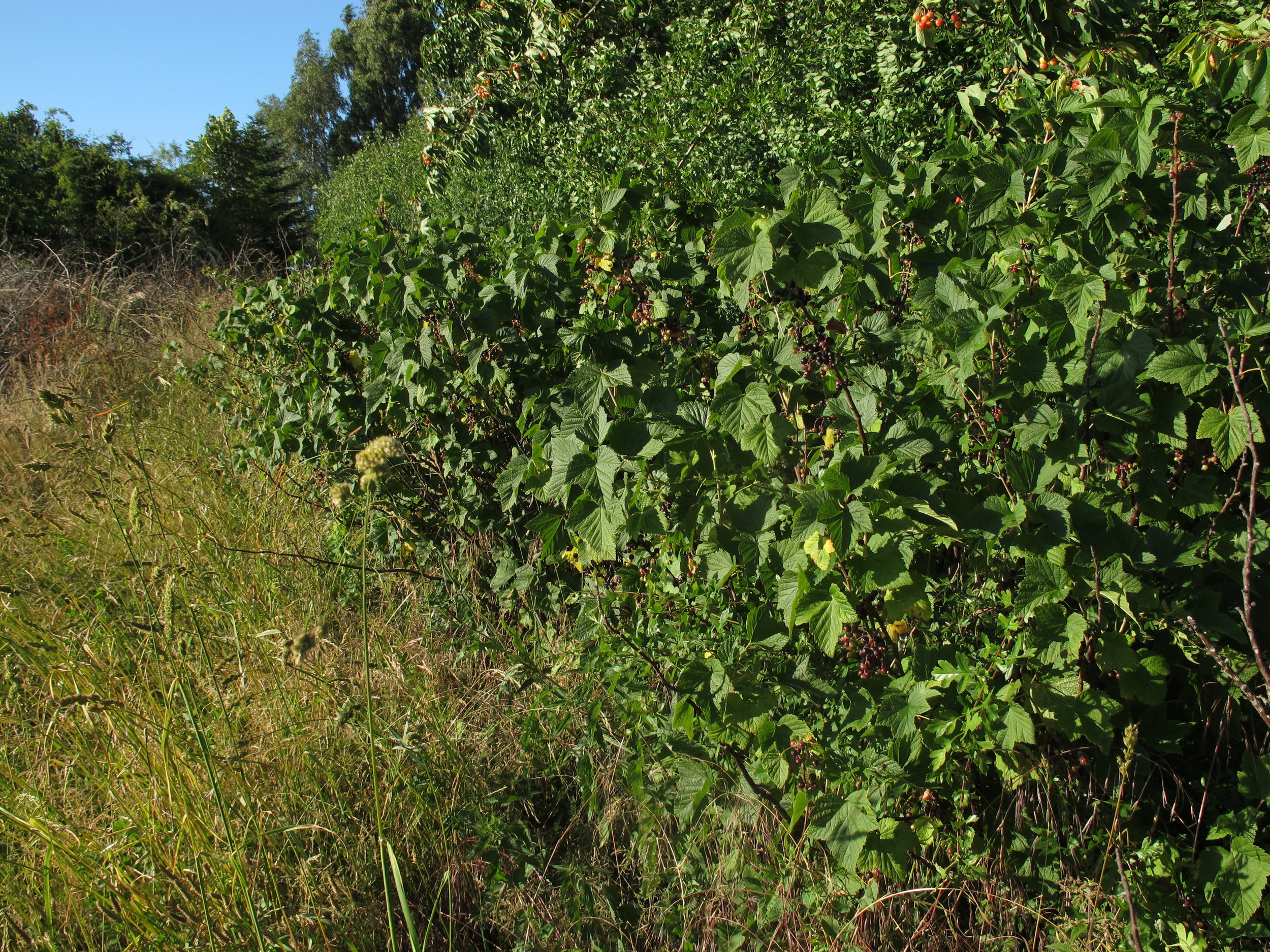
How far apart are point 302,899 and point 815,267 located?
1614 millimetres

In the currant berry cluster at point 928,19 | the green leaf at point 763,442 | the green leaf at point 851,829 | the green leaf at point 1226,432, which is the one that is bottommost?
the green leaf at point 851,829

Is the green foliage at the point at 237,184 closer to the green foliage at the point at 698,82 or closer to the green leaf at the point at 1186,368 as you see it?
the green foliage at the point at 698,82

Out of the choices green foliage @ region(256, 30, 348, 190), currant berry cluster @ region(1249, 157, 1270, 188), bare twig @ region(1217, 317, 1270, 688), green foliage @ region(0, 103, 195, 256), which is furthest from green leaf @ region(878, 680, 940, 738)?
green foliage @ region(256, 30, 348, 190)

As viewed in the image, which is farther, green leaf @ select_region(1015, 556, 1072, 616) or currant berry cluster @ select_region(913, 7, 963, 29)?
currant berry cluster @ select_region(913, 7, 963, 29)

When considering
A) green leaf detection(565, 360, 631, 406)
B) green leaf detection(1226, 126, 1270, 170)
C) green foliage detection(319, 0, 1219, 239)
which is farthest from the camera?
green foliage detection(319, 0, 1219, 239)

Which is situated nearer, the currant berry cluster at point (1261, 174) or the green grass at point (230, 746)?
the currant berry cluster at point (1261, 174)

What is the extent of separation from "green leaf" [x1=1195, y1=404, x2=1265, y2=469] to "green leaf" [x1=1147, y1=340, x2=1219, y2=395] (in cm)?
6

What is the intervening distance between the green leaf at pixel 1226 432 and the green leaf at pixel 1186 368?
0.06 metres

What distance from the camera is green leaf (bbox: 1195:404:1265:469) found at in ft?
4.11

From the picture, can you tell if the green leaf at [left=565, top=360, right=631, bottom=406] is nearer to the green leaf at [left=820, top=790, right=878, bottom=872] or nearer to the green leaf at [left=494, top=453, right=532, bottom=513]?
the green leaf at [left=494, top=453, right=532, bottom=513]

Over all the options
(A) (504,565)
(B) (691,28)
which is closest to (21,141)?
(B) (691,28)

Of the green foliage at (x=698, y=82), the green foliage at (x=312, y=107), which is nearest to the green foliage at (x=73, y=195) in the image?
the green foliage at (x=698, y=82)

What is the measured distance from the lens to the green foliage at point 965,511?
4.16 feet

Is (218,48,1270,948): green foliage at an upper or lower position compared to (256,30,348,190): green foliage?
lower
